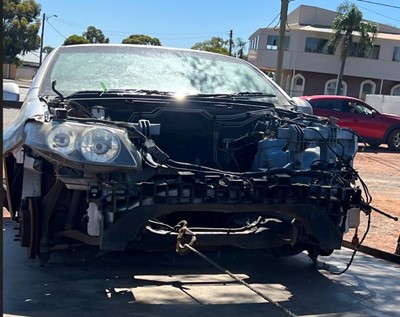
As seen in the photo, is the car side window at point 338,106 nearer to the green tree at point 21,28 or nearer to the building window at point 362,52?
the building window at point 362,52

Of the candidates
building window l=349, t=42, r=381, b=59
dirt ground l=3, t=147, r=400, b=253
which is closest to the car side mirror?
dirt ground l=3, t=147, r=400, b=253

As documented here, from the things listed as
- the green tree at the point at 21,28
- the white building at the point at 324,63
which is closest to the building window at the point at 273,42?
the white building at the point at 324,63

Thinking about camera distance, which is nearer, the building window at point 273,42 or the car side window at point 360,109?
the car side window at point 360,109

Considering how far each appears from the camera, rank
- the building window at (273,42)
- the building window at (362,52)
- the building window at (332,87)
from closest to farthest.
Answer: the building window at (362,52) < the building window at (332,87) < the building window at (273,42)

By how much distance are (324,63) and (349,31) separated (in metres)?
3.07

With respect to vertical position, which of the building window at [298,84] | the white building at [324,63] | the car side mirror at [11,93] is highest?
the white building at [324,63]

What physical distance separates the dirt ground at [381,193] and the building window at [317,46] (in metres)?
29.5

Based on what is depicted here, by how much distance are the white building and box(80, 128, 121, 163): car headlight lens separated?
147 feet

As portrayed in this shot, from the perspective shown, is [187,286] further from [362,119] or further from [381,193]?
[362,119]

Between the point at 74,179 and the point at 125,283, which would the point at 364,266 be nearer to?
the point at 125,283

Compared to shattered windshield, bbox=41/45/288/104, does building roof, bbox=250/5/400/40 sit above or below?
above

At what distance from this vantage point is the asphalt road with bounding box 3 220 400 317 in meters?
3.91

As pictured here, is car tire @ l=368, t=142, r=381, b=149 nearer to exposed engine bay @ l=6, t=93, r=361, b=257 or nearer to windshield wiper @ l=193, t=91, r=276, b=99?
windshield wiper @ l=193, t=91, r=276, b=99

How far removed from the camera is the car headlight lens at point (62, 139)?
138 inches
